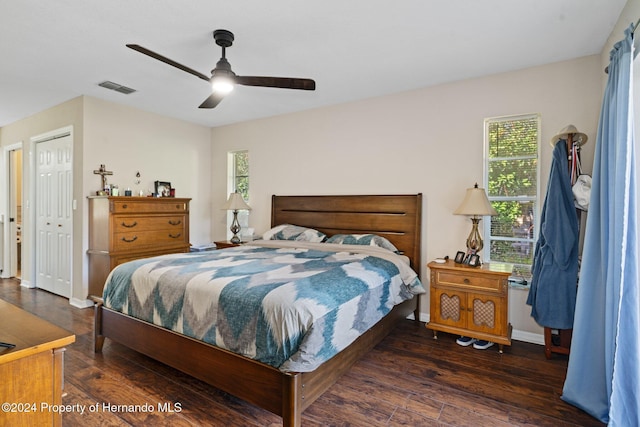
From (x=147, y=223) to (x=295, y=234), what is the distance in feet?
6.19

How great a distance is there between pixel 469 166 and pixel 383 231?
1134mm

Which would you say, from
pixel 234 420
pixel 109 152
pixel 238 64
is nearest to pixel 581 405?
pixel 234 420

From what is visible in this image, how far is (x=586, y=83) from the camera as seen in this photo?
2.90m

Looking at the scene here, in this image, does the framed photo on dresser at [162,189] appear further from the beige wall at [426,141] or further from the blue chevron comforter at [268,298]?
the blue chevron comforter at [268,298]

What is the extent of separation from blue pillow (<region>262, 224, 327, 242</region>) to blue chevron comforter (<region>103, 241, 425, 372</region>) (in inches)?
34.3

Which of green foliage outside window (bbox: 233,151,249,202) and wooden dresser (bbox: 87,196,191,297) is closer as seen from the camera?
wooden dresser (bbox: 87,196,191,297)

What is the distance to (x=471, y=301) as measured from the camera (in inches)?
117

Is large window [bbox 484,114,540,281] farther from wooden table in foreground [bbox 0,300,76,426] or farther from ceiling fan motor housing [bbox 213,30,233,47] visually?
wooden table in foreground [bbox 0,300,76,426]

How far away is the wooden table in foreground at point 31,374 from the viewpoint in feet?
3.23

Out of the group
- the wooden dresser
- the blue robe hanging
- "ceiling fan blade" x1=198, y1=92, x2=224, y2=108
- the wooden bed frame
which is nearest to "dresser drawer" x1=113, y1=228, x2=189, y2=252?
the wooden dresser

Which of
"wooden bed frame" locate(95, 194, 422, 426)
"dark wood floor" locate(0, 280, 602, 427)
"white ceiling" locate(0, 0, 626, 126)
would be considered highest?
"white ceiling" locate(0, 0, 626, 126)

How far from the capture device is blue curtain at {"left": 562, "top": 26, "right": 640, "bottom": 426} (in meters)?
1.77

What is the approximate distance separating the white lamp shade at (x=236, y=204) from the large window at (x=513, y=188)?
313cm

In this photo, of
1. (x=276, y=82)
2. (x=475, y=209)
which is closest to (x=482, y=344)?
(x=475, y=209)
